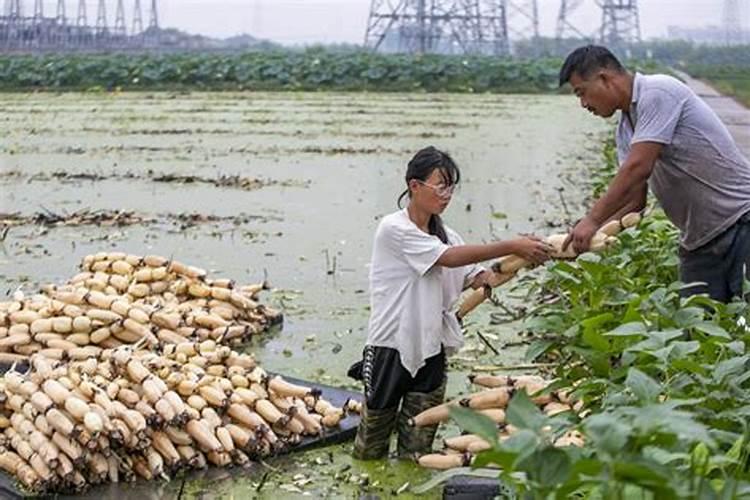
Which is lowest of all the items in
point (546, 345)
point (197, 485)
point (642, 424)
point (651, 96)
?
point (197, 485)

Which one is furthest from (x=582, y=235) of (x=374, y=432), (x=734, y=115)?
(x=734, y=115)

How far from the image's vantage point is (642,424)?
2041 millimetres

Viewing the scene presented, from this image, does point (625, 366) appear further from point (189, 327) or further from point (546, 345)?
point (189, 327)

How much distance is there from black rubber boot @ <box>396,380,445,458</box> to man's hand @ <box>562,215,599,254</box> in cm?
75

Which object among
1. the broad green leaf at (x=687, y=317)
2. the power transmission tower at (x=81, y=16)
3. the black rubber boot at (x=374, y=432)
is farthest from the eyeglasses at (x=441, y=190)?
the power transmission tower at (x=81, y=16)

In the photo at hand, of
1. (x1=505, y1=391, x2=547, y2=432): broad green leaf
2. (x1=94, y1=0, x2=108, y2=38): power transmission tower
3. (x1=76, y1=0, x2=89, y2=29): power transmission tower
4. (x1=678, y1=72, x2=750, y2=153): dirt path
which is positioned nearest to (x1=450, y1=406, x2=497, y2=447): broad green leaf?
(x1=505, y1=391, x2=547, y2=432): broad green leaf

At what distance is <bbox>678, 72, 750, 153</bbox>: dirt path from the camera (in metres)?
18.4

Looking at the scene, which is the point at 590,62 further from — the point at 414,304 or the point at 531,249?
the point at 414,304

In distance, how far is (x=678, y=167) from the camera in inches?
200

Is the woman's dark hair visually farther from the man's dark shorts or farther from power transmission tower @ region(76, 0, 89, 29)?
power transmission tower @ region(76, 0, 89, 29)

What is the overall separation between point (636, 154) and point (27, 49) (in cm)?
5128

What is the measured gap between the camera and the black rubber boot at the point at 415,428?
506 cm

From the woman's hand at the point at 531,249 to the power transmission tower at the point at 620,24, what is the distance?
2199 inches

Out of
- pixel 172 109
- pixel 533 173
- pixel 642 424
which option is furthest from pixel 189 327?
pixel 172 109
